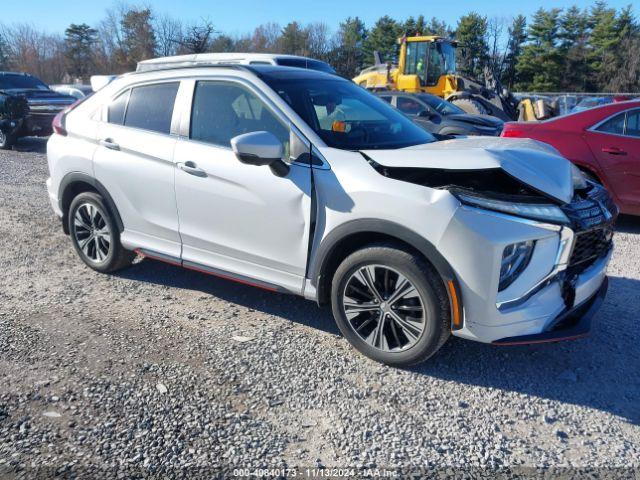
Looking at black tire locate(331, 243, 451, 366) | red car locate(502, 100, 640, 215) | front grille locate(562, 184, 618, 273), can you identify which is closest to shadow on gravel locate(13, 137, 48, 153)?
red car locate(502, 100, 640, 215)

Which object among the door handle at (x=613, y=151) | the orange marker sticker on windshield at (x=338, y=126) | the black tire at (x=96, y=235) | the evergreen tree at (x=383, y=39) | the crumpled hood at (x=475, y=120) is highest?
the evergreen tree at (x=383, y=39)

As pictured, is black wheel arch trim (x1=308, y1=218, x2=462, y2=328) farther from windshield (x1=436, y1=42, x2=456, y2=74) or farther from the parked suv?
windshield (x1=436, y1=42, x2=456, y2=74)

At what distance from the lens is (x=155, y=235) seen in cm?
452

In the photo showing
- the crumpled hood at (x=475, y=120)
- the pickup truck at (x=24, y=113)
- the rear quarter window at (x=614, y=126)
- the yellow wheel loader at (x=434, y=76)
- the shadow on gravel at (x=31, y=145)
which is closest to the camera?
the rear quarter window at (x=614, y=126)

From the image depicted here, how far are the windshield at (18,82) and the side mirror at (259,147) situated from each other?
13.9 metres

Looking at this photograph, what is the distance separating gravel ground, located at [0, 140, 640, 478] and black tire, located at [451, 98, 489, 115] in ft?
39.9

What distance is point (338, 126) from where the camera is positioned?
3.93 m

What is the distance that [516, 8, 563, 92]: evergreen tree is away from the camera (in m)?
52.2

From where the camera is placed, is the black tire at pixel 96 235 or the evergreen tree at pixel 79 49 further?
the evergreen tree at pixel 79 49

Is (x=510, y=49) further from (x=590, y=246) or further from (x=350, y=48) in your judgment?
(x=590, y=246)

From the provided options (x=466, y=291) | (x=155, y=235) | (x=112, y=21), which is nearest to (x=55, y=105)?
(x=155, y=235)

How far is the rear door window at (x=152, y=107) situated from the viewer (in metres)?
4.40

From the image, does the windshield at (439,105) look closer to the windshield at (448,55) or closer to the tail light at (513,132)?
the tail light at (513,132)

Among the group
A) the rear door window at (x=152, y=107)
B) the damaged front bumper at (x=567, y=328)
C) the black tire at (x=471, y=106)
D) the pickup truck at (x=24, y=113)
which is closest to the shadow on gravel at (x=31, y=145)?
the pickup truck at (x=24, y=113)
